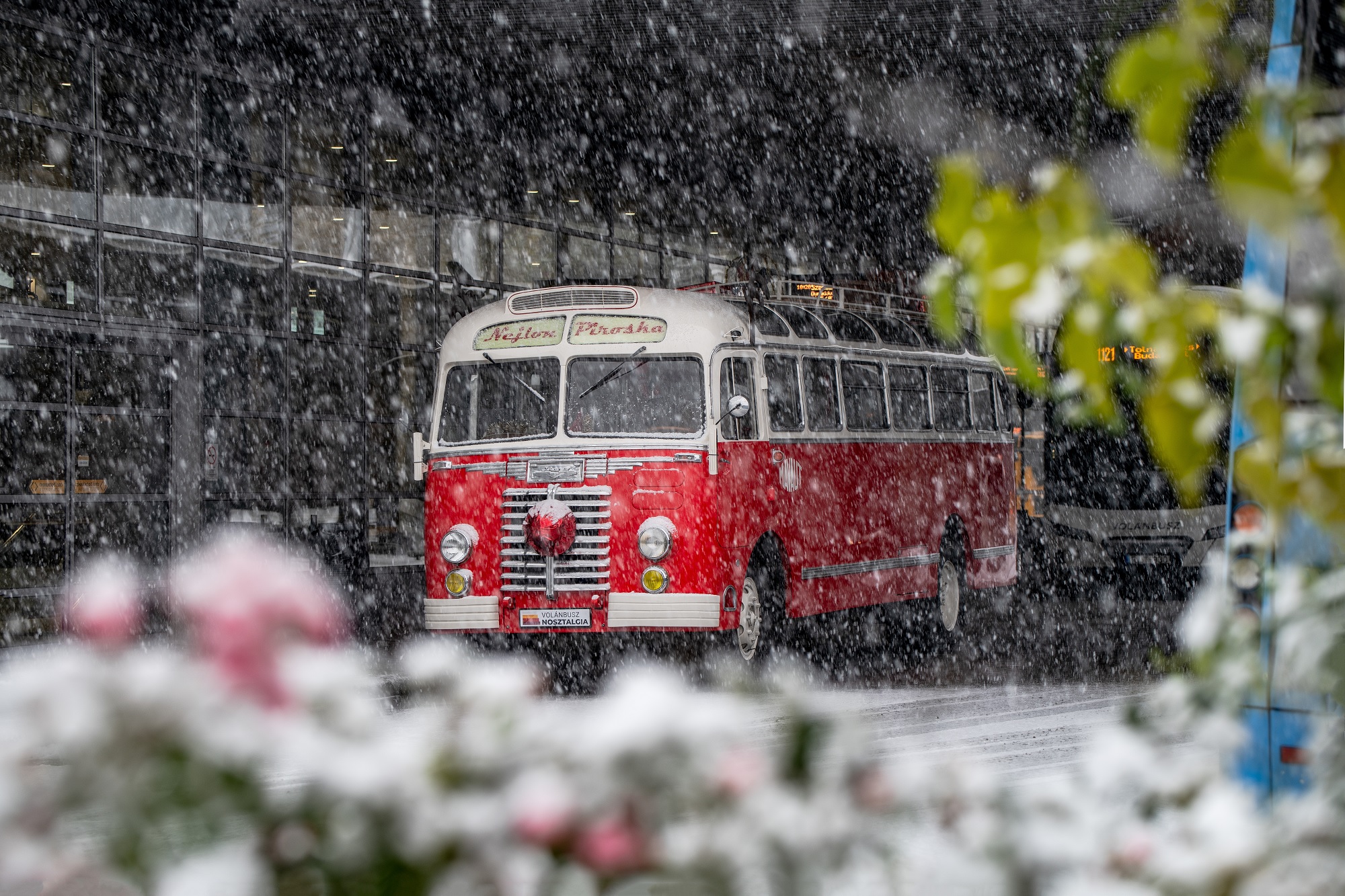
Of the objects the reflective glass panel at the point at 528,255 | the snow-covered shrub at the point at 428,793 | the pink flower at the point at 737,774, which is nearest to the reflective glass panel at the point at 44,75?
the reflective glass panel at the point at 528,255

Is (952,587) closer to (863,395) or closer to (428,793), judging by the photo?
(863,395)

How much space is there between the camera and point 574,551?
12.2 meters

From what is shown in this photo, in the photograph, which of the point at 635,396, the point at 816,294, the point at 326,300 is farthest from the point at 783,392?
A: the point at 326,300

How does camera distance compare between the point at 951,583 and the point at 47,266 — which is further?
the point at 951,583

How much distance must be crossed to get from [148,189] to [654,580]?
28.5ft

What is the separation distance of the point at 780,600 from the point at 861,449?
2.05m

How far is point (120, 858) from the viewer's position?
77.0 inches

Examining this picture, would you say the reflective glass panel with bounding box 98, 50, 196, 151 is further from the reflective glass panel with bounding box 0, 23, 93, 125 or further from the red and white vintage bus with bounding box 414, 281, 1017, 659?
the red and white vintage bus with bounding box 414, 281, 1017, 659

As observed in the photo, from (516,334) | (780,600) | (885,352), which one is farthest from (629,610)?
(885,352)

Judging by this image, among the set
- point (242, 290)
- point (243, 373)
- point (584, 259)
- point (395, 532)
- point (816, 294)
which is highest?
point (584, 259)

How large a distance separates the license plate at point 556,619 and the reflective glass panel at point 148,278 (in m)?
7.13

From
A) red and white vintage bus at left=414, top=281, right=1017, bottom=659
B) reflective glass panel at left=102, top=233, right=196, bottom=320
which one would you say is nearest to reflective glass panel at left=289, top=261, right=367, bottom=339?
reflective glass panel at left=102, top=233, right=196, bottom=320

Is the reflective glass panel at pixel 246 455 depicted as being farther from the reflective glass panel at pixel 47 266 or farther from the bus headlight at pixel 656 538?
the bus headlight at pixel 656 538

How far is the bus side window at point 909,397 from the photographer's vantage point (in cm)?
1548
